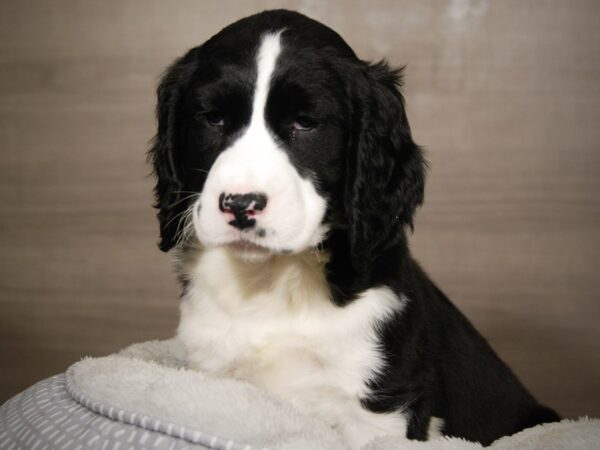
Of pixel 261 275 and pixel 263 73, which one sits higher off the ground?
pixel 263 73

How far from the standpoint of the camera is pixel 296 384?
2250 mm

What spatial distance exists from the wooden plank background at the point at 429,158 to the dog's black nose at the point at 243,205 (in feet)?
6.22

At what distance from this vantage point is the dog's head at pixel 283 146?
1928 millimetres

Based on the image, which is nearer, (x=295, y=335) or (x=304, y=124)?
(x=304, y=124)

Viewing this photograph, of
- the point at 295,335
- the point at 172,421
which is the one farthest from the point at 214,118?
Answer: the point at 172,421

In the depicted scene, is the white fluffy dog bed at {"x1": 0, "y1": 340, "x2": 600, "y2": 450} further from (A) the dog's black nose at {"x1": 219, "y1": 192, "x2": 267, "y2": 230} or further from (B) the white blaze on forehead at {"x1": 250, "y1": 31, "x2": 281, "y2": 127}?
(B) the white blaze on forehead at {"x1": 250, "y1": 31, "x2": 281, "y2": 127}

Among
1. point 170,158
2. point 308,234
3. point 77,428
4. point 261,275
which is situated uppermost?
point 170,158

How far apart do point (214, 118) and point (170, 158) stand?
0.86ft

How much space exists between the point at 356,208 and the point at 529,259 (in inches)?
72.1

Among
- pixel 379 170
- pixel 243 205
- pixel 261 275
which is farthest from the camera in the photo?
pixel 261 275

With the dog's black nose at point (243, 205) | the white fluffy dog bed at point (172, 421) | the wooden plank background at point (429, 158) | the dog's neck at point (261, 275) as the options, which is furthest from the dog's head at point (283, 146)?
the wooden plank background at point (429, 158)

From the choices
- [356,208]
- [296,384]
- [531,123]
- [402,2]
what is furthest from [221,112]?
[531,123]

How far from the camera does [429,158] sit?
12.1ft

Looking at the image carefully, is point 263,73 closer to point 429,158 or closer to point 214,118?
point 214,118
